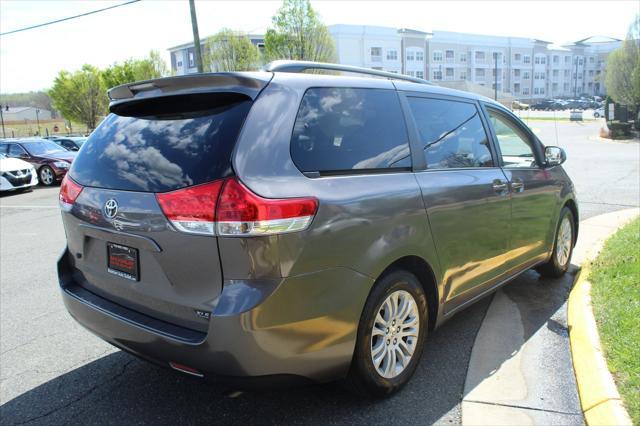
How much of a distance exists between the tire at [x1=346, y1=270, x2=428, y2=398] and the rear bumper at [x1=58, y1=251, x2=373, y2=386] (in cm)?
12

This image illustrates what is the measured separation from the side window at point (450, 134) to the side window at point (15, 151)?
18.4 meters

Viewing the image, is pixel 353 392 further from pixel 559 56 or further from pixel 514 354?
pixel 559 56

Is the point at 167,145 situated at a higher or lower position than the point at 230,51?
lower

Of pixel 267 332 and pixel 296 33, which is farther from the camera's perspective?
pixel 296 33

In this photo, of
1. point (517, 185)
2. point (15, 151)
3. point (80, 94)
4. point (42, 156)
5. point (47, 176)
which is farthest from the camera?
point (80, 94)

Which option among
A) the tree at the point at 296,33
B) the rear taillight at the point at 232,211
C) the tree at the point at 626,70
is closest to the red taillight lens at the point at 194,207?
the rear taillight at the point at 232,211

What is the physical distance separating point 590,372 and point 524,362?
465 mm

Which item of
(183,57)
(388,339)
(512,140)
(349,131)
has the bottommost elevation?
(388,339)

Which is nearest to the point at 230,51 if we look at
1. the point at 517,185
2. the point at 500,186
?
the point at 517,185

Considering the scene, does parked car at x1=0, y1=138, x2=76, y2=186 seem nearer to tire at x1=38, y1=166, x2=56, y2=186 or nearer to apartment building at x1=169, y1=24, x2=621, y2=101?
tire at x1=38, y1=166, x2=56, y2=186

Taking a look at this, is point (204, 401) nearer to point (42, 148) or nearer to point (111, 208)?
point (111, 208)

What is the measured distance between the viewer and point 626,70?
32.4m

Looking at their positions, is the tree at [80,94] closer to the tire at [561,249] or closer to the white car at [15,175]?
the white car at [15,175]

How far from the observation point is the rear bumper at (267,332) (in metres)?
2.32
